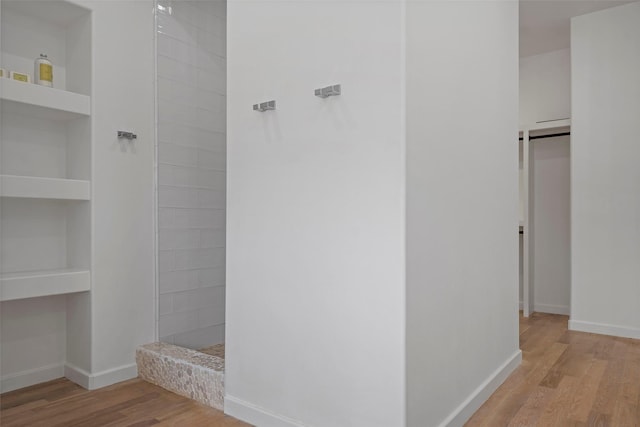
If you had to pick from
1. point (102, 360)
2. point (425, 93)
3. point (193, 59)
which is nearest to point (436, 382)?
point (425, 93)

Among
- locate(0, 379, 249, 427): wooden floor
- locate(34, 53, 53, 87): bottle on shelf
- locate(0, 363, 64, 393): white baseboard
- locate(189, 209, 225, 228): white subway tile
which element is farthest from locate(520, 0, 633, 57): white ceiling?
locate(0, 363, 64, 393): white baseboard

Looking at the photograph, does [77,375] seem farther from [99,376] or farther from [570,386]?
[570,386]

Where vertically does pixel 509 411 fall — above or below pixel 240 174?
below

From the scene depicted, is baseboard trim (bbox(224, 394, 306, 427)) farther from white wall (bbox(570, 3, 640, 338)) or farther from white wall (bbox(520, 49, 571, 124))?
white wall (bbox(520, 49, 571, 124))

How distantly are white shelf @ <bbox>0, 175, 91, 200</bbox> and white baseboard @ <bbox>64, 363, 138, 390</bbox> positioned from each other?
0.99 m

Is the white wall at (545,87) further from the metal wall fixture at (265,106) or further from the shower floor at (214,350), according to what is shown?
the shower floor at (214,350)

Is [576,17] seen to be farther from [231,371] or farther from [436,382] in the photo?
[231,371]

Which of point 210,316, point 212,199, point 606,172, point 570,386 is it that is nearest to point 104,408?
point 210,316

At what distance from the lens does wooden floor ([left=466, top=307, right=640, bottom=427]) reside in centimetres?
207

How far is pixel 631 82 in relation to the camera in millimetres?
3535

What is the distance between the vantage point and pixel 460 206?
2062 millimetres

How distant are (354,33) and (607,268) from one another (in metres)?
3.12

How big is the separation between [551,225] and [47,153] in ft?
14.2

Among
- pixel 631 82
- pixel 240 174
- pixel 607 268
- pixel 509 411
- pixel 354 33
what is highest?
pixel 631 82
